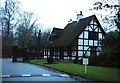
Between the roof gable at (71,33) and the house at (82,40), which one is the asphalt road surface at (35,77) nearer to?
the house at (82,40)

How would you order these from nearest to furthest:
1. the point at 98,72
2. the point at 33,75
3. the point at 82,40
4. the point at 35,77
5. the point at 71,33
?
the point at 35,77 < the point at 33,75 < the point at 98,72 < the point at 82,40 < the point at 71,33

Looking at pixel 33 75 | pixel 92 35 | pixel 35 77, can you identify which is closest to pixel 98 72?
pixel 33 75

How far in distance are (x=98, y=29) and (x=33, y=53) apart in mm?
22609

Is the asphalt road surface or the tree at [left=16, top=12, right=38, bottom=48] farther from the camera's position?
the tree at [left=16, top=12, right=38, bottom=48]

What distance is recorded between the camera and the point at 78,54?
52.9 meters

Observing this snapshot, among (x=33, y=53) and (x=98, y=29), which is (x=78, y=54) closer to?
(x=98, y=29)

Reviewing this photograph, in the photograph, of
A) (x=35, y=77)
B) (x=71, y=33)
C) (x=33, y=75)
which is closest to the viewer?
(x=35, y=77)

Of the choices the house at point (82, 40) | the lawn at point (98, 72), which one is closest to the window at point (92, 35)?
the house at point (82, 40)

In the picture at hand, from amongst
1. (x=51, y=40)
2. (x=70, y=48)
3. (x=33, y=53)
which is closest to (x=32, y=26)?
(x=33, y=53)

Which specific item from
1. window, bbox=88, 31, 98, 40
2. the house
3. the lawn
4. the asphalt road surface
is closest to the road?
the asphalt road surface

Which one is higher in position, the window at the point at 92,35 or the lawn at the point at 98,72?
the window at the point at 92,35

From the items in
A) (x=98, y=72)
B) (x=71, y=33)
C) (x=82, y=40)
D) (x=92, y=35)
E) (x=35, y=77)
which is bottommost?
(x=35, y=77)

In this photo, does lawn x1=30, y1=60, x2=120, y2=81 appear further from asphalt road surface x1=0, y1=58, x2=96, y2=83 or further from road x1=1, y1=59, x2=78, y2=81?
road x1=1, y1=59, x2=78, y2=81

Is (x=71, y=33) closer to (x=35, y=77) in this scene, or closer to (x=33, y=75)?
(x=33, y=75)
